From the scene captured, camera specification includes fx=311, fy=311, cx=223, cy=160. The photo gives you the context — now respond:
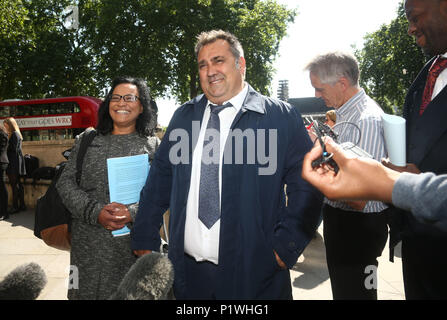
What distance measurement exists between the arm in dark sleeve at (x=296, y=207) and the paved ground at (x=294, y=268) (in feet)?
6.78

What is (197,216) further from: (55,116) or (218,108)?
(55,116)

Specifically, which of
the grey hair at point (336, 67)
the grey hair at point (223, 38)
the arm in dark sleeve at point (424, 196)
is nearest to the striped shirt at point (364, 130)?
the grey hair at point (336, 67)

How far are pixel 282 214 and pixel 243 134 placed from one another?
547 millimetres

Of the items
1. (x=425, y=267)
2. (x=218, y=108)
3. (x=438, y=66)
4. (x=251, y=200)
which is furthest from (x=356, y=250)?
(x=218, y=108)

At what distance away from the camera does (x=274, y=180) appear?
1.86 m

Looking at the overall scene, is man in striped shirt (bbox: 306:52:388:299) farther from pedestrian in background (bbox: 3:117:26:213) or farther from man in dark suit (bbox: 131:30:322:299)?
pedestrian in background (bbox: 3:117:26:213)

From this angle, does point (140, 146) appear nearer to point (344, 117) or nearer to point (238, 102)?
point (238, 102)

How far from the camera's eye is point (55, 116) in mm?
18500

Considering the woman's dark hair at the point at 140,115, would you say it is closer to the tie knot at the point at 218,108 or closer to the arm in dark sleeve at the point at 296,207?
the tie knot at the point at 218,108

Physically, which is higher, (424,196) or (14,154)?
(424,196)

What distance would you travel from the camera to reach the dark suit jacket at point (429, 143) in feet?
4.94

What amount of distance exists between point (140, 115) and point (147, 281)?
6.67 feet

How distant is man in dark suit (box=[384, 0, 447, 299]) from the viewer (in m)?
1.52
